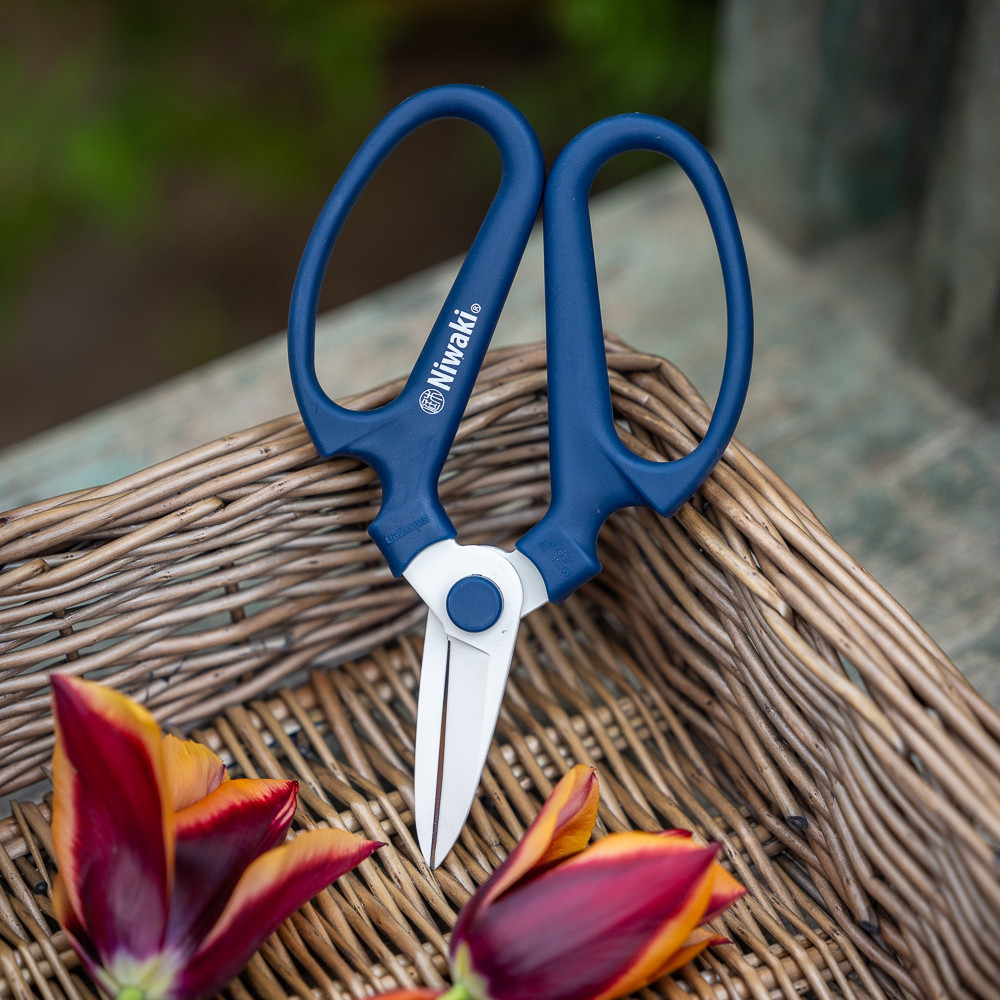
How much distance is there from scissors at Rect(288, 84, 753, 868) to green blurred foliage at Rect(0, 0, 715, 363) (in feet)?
1.72

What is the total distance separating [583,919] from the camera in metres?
0.30

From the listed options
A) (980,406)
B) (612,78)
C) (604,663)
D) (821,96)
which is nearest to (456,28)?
(612,78)

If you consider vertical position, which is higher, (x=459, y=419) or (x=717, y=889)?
(x=459, y=419)

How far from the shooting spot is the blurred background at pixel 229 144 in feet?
3.05

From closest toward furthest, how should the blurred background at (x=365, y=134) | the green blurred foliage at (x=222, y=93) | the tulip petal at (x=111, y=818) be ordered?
the tulip petal at (x=111, y=818), the blurred background at (x=365, y=134), the green blurred foliage at (x=222, y=93)

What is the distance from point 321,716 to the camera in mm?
453

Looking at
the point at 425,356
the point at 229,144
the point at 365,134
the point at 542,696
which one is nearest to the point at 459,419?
the point at 425,356

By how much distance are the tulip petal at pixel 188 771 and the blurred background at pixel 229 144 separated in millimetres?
709

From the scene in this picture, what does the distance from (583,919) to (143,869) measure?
13cm

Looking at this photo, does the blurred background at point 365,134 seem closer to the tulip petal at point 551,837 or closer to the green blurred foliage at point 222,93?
the green blurred foliage at point 222,93

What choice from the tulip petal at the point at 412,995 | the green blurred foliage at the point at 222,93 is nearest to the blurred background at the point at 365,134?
the green blurred foliage at the point at 222,93

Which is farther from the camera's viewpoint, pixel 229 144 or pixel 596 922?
pixel 229 144

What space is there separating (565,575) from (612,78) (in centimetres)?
74

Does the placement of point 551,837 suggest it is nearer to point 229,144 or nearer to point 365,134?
point 229,144
